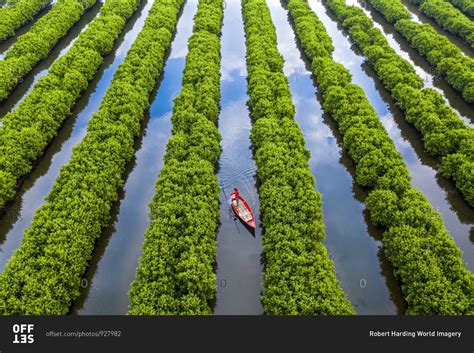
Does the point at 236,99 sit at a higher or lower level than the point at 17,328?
higher

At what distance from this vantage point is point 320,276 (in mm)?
28750

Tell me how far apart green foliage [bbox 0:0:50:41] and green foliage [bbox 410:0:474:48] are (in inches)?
3169

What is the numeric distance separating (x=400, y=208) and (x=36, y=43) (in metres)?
60.4

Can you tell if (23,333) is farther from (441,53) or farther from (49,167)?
(441,53)

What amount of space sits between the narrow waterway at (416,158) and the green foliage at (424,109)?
1439 mm

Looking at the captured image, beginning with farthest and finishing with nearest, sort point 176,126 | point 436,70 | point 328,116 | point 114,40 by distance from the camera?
point 114,40 → point 436,70 → point 328,116 → point 176,126

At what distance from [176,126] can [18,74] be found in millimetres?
29774

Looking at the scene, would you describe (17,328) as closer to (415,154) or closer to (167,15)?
(415,154)

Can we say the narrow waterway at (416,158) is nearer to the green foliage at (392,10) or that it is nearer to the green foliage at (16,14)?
the green foliage at (392,10)

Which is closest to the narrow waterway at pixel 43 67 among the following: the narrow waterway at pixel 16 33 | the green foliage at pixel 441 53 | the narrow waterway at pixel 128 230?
the narrow waterway at pixel 16 33

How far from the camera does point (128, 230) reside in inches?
1494

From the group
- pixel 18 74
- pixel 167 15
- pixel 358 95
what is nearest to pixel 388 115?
pixel 358 95

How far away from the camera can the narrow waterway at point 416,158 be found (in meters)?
37.2

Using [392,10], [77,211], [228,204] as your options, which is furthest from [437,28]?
[77,211]
